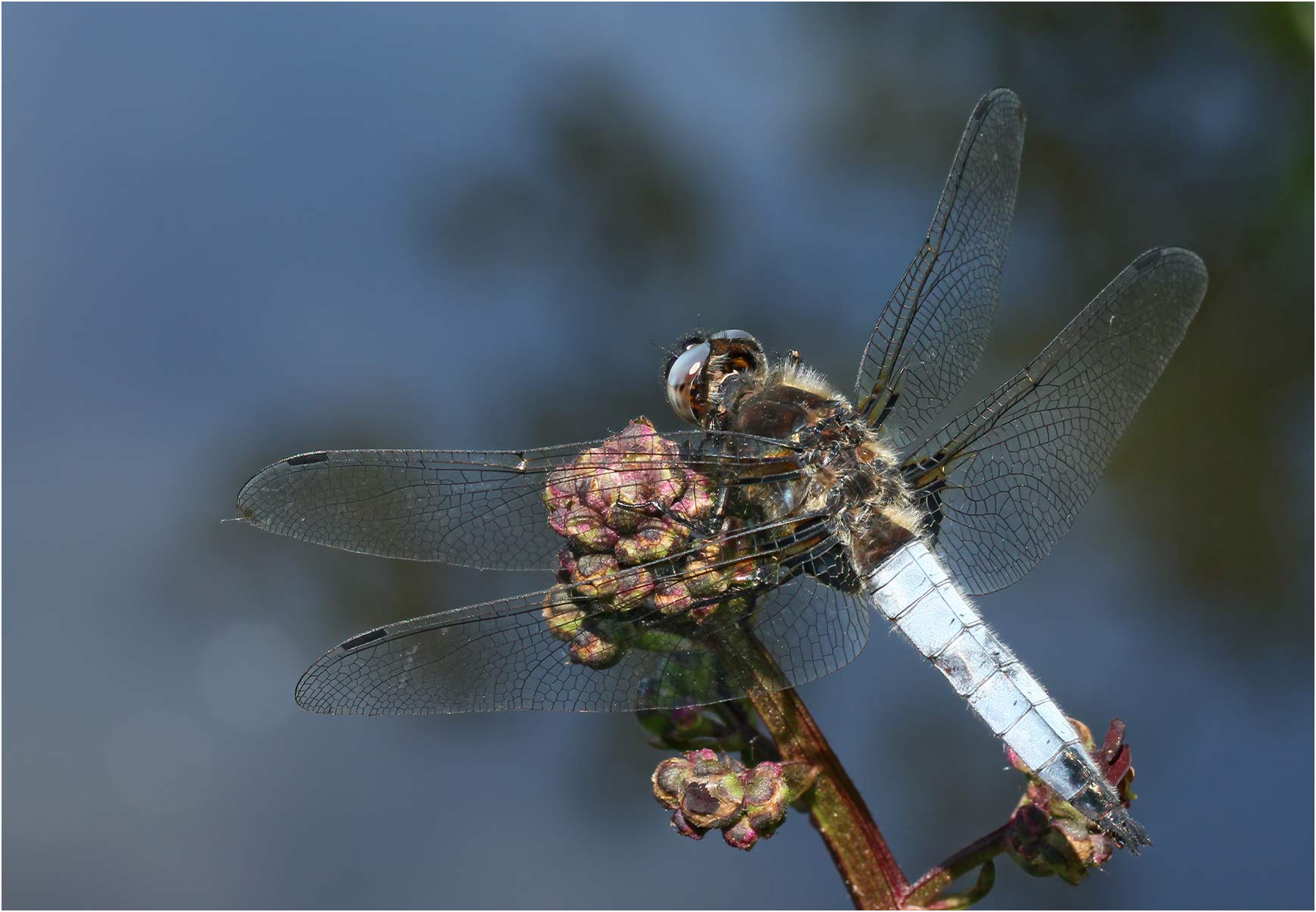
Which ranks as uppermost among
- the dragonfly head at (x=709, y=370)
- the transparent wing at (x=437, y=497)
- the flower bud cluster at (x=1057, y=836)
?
the dragonfly head at (x=709, y=370)

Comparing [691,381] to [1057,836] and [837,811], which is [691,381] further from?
[1057,836]

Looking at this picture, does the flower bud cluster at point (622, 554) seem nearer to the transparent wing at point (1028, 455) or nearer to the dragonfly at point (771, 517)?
the dragonfly at point (771, 517)

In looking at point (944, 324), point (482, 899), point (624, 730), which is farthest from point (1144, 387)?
point (482, 899)

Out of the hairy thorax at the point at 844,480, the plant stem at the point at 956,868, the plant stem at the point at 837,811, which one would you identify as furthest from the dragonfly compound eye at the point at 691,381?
the plant stem at the point at 956,868

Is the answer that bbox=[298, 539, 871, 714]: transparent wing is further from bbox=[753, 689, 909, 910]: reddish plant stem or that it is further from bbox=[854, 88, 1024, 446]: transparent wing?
bbox=[854, 88, 1024, 446]: transparent wing

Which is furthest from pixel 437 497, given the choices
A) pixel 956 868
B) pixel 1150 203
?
pixel 1150 203

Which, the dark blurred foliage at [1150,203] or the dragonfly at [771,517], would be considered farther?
the dark blurred foliage at [1150,203]
